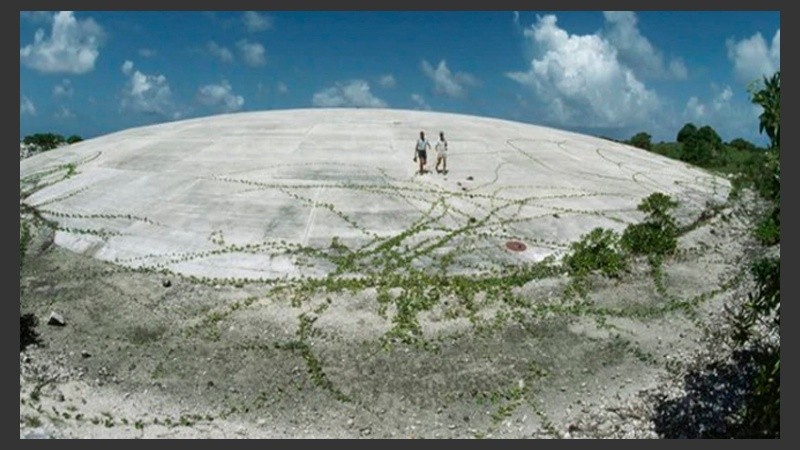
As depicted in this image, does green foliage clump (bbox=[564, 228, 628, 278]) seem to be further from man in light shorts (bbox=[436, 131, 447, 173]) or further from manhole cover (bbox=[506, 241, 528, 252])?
man in light shorts (bbox=[436, 131, 447, 173])

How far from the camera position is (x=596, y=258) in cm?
2192

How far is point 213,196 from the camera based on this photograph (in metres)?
26.8

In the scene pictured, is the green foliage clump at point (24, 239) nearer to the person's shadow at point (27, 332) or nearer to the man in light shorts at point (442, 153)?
the person's shadow at point (27, 332)

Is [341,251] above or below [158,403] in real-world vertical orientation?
above

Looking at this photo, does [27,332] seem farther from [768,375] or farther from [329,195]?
[768,375]

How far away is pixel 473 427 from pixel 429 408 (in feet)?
3.88

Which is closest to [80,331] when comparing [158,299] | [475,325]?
[158,299]

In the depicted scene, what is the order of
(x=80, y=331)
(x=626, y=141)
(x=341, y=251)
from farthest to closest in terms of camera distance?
1. (x=626, y=141)
2. (x=341, y=251)
3. (x=80, y=331)

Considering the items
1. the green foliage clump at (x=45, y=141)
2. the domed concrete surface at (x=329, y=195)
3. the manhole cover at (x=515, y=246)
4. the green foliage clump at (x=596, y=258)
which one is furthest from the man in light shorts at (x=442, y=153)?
the green foliage clump at (x=45, y=141)

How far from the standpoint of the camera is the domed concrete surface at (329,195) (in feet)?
73.3

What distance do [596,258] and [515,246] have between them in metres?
2.86

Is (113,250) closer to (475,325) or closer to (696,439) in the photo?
(475,325)

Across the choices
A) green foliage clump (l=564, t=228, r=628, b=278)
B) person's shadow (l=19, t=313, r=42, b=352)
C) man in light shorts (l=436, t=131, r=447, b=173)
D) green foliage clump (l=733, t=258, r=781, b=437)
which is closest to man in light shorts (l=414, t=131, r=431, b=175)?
man in light shorts (l=436, t=131, r=447, b=173)

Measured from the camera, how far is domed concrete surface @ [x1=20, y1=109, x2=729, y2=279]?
73.3 feet
